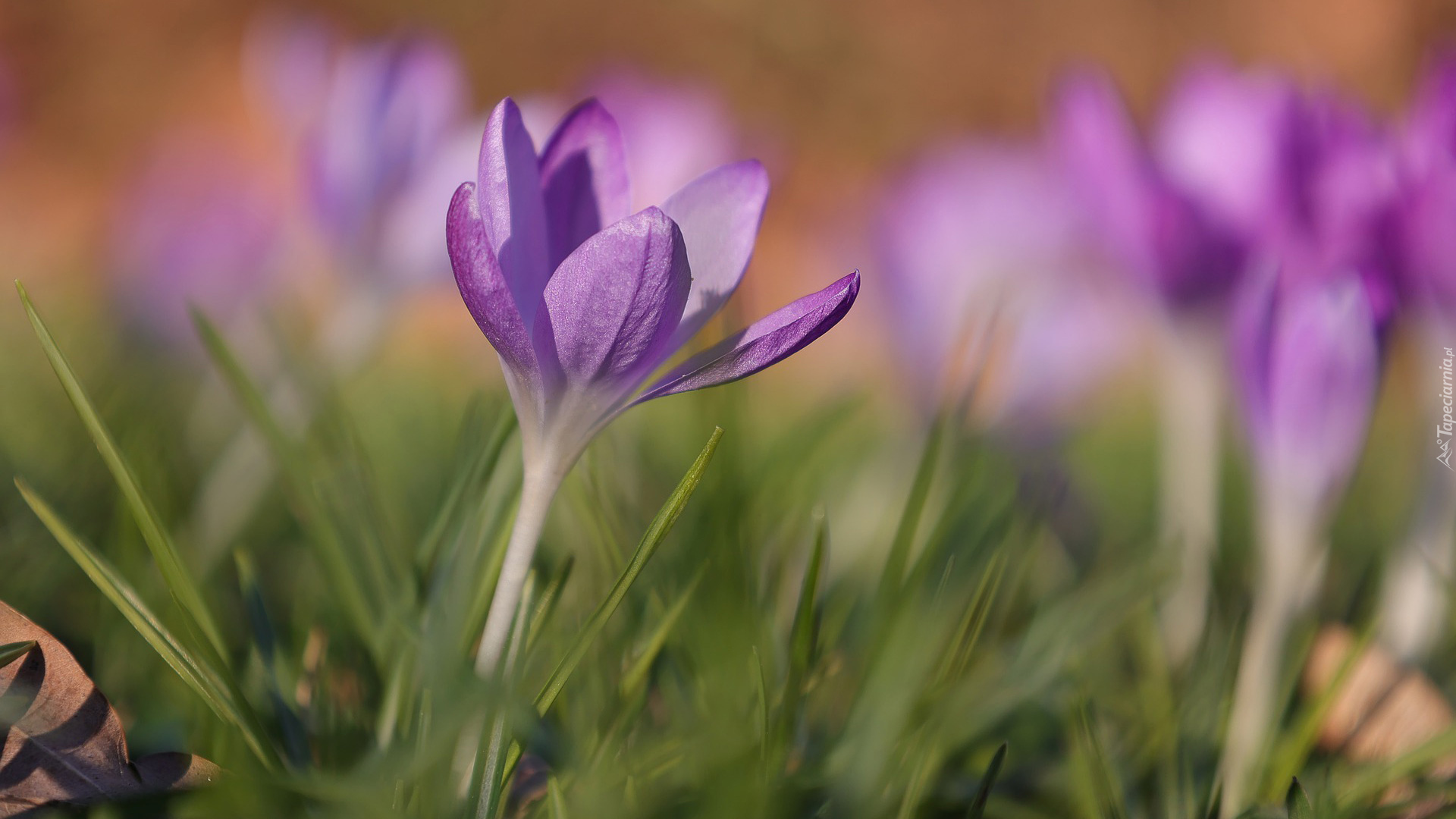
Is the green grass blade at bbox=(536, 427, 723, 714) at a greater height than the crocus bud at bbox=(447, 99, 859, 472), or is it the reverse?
the crocus bud at bbox=(447, 99, 859, 472)

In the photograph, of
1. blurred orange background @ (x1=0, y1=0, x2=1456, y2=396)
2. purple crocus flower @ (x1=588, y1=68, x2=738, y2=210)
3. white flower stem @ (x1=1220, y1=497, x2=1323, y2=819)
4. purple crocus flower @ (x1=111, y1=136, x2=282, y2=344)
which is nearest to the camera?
white flower stem @ (x1=1220, y1=497, x2=1323, y2=819)

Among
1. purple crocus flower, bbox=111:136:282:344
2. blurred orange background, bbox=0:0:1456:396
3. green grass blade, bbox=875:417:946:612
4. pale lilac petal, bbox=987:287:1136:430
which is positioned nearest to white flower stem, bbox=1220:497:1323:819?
green grass blade, bbox=875:417:946:612

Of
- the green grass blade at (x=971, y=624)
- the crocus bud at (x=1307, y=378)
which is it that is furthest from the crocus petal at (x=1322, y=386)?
the green grass blade at (x=971, y=624)

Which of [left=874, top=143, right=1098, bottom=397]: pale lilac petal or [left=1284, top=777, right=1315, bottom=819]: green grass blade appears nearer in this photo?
[left=1284, top=777, right=1315, bottom=819]: green grass blade

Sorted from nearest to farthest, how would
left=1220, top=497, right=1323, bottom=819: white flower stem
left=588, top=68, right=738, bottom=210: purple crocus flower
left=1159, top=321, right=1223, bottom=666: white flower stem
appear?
left=1220, top=497, right=1323, bottom=819: white flower stem, left=1159, top=321, right=1223, bottom=666: white flower stem, left=588, top=68, right=738, bottom=210: purple crocus flower

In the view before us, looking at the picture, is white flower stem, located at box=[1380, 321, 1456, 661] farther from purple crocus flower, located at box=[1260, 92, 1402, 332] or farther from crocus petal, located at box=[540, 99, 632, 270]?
crocus petal, located at box=[540, 99, 632, 270]

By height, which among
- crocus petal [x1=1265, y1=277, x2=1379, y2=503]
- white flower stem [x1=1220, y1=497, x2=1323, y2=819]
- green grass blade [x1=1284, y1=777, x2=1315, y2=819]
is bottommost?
white flower stem [x1=1220, y1=497, x2=1323, y2=819]

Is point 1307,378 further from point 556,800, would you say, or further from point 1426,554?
point 556,800
